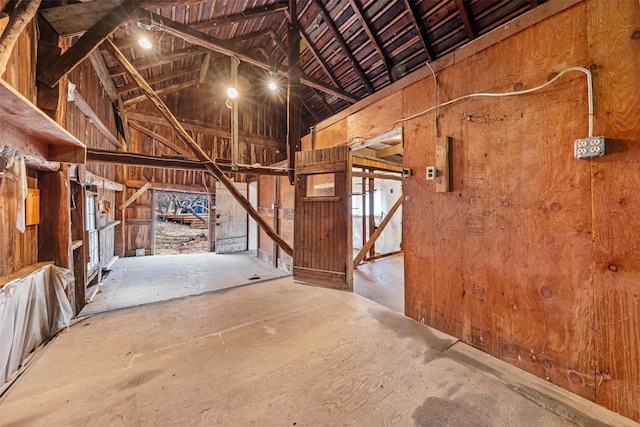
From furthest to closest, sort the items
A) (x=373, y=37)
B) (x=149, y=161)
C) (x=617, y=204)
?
(x=373, y=37) → (x=149, y=161) → (x=617, y=204)

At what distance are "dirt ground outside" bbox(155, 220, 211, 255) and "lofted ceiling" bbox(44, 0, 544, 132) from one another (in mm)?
4856

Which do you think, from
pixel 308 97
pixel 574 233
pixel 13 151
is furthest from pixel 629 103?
pixel 308 97

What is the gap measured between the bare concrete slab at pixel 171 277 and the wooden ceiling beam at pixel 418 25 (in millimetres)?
4936

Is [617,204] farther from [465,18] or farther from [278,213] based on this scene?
[278,213]

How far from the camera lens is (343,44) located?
491 cm

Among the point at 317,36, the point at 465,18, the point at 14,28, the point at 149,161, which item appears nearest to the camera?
the point at 14,28

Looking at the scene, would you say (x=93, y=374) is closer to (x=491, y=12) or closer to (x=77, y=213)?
(x=77, y=213)

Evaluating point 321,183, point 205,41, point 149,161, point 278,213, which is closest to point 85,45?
point 149,161

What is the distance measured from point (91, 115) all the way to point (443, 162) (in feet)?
17.8

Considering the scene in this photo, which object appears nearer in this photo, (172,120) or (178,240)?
(172,120)

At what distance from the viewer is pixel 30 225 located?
2109 mm

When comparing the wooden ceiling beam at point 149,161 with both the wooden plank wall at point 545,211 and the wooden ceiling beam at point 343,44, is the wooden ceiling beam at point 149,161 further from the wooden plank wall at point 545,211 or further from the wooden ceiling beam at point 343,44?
the wooden ceiling beam at point 343,44

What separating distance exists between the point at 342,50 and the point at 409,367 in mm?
5795

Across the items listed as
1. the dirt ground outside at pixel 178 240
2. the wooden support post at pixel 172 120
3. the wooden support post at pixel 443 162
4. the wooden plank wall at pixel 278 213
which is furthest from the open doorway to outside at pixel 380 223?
the dirt ground outside at pixel 178 240
